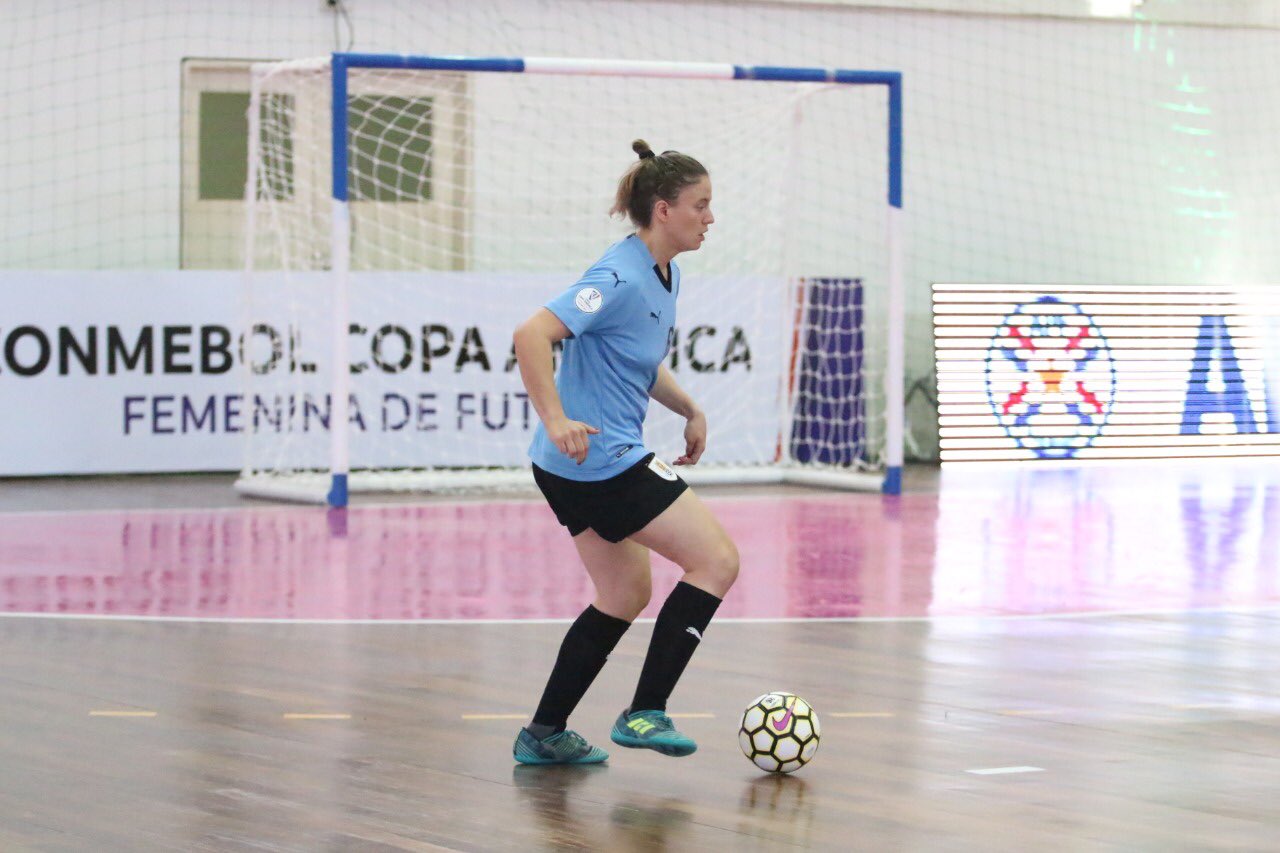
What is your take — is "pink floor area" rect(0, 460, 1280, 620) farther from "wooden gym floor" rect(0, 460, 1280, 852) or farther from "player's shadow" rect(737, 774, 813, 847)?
"player's shadow" rect(737, 774, 813, 847)

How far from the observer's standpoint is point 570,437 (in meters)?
4.50

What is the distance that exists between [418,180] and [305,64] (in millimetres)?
3454

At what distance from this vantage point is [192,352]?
14.0 metres

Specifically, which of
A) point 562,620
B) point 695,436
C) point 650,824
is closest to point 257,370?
point 562,620

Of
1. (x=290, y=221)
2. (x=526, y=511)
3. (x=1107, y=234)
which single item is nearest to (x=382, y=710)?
(x=526, y=511)

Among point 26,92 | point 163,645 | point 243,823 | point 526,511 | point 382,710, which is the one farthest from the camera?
point 26,92

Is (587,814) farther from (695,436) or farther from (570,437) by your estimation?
(695,436)

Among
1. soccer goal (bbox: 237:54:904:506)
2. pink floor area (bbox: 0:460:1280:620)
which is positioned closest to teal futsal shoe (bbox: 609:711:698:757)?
pink floor area (bbox: 0:460:1280:620)

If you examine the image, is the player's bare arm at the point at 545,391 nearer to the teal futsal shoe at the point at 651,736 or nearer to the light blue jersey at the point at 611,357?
the light blue jersey at the point at 611,357

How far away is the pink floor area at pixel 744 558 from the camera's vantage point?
8266mm

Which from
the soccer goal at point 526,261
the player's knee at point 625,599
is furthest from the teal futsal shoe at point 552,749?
the soccer goal at point 526,261

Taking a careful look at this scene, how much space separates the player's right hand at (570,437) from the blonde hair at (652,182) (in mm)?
651

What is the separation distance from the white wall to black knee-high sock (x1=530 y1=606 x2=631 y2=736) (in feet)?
36.7

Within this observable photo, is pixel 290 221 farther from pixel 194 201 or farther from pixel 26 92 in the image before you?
pixel 26 92
